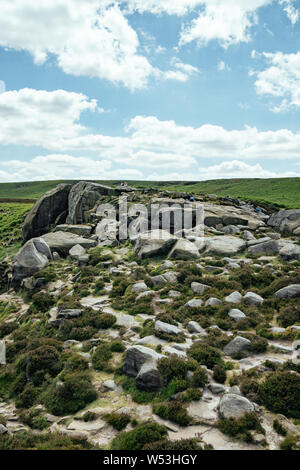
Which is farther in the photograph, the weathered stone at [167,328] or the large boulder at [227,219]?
the large boulder at [227,219]

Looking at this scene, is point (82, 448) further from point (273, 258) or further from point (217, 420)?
point (273, 258)

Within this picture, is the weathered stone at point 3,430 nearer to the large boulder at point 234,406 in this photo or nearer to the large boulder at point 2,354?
the large boulder at point 2,354

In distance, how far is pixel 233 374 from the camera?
35.9ft

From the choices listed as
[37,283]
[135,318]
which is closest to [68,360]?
[135,318]

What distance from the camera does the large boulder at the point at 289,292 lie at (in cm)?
1642

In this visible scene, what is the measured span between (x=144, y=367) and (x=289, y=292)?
994 centimetres

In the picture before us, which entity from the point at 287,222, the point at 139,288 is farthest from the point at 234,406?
the point at 287,222

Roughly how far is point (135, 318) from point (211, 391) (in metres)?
7.11

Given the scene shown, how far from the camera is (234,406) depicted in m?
9.11

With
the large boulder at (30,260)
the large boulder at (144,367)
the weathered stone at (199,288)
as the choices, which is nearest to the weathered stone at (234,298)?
the weathered stone at (199,288)

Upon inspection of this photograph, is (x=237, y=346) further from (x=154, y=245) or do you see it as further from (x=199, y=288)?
(x=154, y=245)

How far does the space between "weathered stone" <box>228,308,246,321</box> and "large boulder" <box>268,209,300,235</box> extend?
21.1 metres

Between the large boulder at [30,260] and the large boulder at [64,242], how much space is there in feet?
4.99

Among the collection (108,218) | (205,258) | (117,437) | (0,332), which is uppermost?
(108,218)
